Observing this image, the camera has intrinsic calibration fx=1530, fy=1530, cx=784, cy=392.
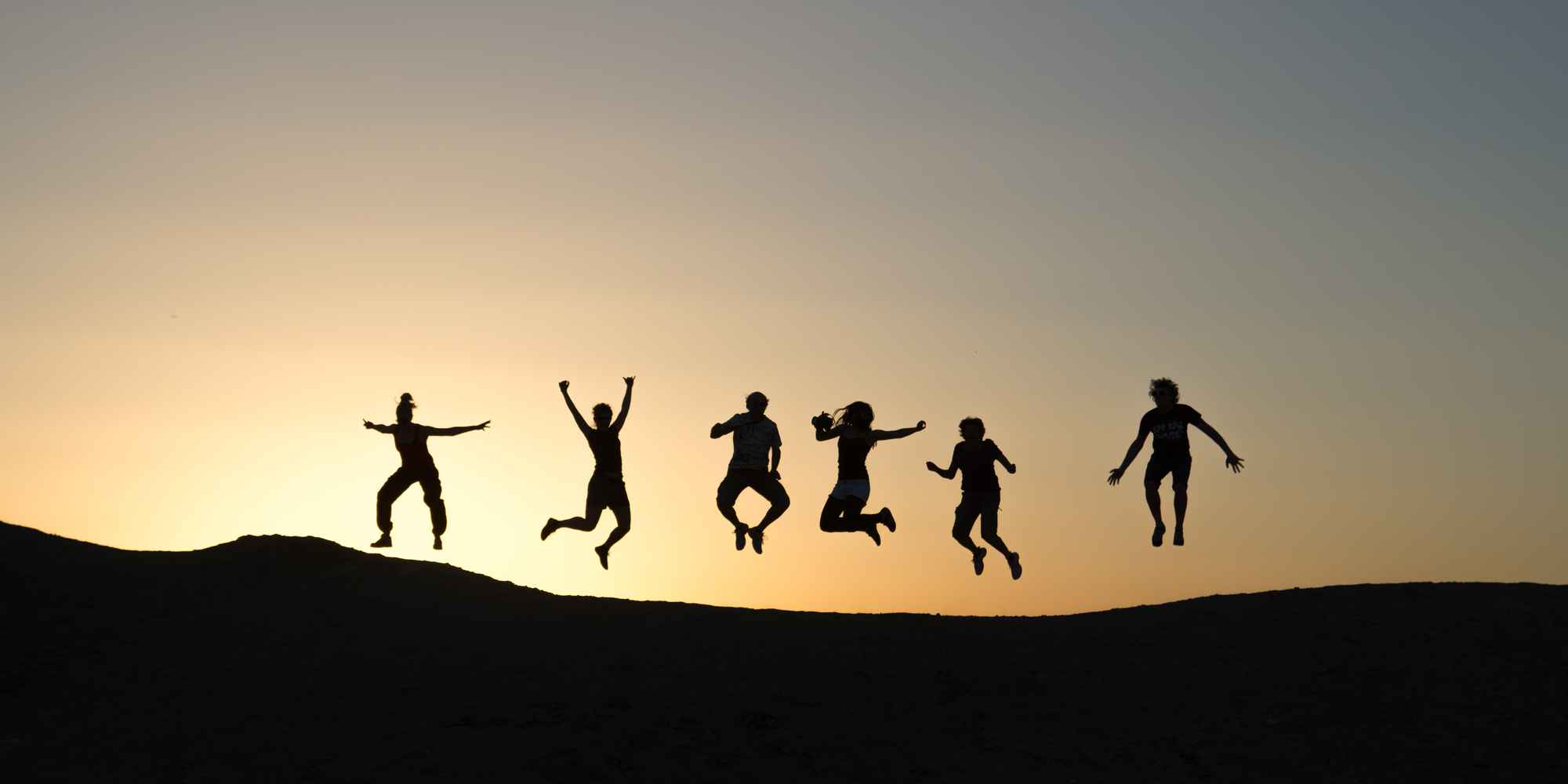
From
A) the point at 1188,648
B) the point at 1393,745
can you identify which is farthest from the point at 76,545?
the point at 1393,745

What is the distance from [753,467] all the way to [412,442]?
4558mm

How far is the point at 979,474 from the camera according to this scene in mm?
19641

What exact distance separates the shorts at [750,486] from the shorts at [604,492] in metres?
1.31

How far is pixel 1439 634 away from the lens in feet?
54.5

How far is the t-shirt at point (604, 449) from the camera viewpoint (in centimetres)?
1944

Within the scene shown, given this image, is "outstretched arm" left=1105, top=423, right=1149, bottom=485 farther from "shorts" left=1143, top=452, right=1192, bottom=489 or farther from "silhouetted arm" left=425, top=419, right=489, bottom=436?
"silhouetted arm" left=425, top=419, right=489, bottom=436

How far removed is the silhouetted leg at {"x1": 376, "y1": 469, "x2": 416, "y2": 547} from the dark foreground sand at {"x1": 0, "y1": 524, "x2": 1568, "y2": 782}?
4.71 ft

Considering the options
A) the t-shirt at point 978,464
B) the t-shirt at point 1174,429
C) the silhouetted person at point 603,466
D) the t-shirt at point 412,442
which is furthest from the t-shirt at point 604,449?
the t-shirt at point 1174,429

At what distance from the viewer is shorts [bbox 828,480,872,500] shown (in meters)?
19.5

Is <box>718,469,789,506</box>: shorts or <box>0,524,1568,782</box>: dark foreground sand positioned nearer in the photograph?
<box>0,524,1568,782</box>: dark foreground sand

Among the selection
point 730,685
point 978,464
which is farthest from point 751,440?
point 730,685

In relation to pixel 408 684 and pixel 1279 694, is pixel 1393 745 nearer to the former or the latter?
pixel 1279 694

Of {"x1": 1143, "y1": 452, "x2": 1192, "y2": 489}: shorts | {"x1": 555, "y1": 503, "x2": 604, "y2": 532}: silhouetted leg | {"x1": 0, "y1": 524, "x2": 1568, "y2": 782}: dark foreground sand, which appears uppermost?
{"x1": 1143, "y1": 452, "x2": 1192, "y2": 489}: shorts

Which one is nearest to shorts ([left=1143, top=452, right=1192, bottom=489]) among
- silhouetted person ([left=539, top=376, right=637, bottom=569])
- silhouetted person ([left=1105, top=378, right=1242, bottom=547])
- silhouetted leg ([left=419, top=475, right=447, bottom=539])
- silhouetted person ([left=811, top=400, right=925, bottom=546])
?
silhouetted person ([left=1105, top=378, right=1242, bottom=547])
